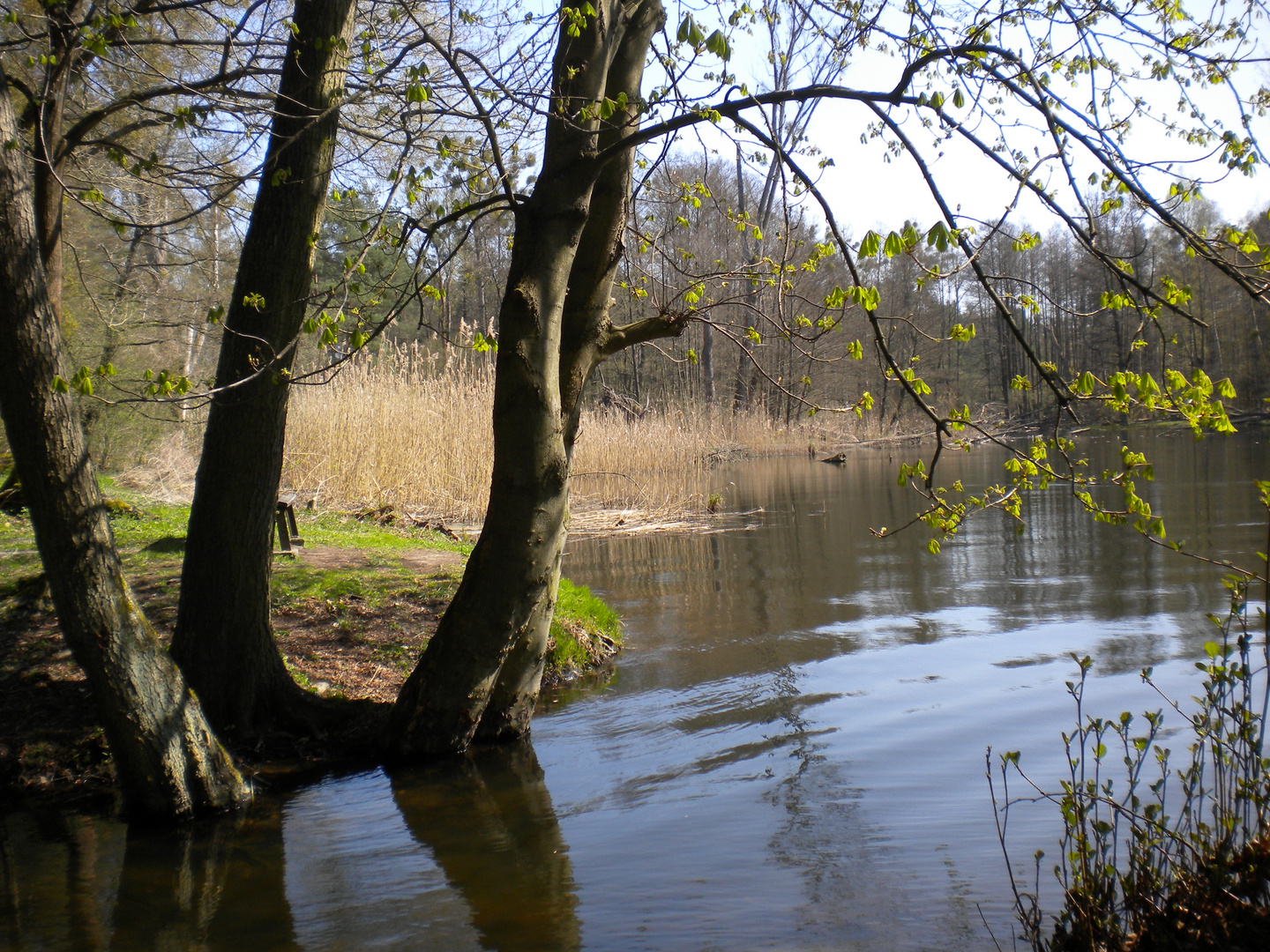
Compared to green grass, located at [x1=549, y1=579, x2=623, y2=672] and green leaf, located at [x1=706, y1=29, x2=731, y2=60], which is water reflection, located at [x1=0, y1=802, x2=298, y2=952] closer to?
green grass, located at [x1=549, y1=579, x2=623, y2=672]

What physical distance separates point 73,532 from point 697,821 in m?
2.73

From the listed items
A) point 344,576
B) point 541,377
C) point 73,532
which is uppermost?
point 541,377

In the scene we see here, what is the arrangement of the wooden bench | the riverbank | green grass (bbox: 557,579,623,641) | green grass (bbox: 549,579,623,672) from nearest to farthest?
the riverbank, green grass (bbox: 549,579,623,672), green grass (bbox: 557,579,623,641), the wooden bench

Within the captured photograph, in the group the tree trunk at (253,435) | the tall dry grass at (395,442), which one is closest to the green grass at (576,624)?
the tree trunk at (253,435)

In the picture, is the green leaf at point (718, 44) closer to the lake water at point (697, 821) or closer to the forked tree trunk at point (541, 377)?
the forked tree trunk at point (541, 377)

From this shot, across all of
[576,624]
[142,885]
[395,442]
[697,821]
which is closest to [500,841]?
[697,821]

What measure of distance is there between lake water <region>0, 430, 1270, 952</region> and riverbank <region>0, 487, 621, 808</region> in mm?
293

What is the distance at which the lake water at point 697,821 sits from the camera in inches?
125

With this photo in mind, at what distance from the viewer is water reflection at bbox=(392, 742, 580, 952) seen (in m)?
3.18

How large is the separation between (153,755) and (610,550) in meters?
8.52

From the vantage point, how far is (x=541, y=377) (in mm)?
4289

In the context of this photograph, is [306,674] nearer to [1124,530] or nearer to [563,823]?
[563,823]

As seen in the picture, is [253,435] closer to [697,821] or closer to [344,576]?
[344,576]

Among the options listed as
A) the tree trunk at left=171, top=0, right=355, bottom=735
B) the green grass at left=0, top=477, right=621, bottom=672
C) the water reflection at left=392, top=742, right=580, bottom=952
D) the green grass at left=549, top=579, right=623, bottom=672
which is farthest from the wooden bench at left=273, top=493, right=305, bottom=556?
the water reflection at left=392, top=742, right=580, bottom=952
